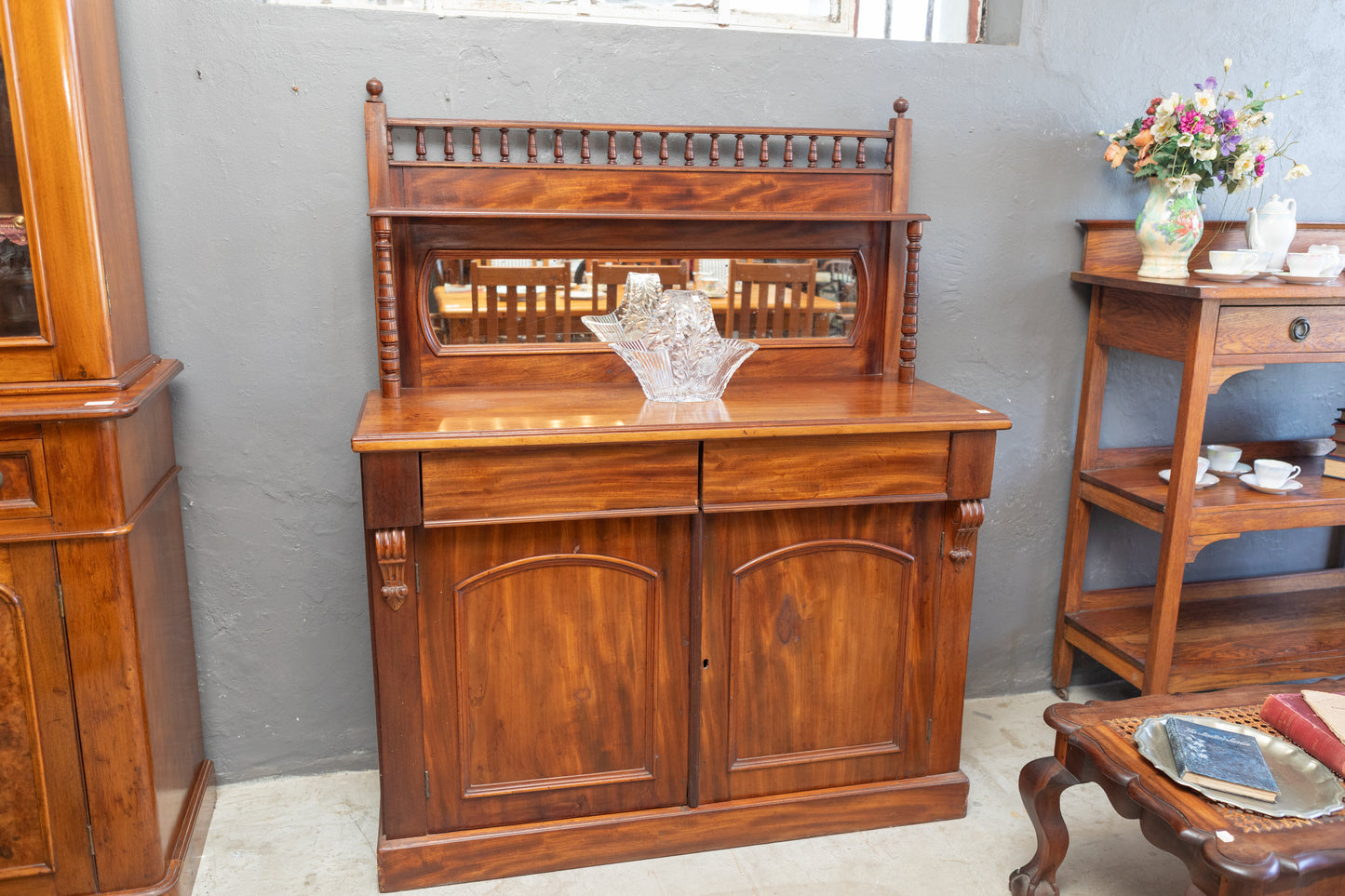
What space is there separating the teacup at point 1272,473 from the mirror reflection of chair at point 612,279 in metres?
1.68

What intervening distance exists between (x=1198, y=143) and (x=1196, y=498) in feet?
3.00

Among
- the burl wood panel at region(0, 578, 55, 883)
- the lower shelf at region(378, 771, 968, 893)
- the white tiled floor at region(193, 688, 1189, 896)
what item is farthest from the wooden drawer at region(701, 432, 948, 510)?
the burl wood panel at region(0, 578, 55, 883)

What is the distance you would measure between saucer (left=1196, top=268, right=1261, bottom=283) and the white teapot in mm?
80

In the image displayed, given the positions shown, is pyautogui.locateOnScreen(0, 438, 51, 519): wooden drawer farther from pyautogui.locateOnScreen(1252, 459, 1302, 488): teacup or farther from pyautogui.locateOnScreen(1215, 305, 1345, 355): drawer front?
pyautogui.locateOnScreen(1252, 459, 1302, 488): teacup

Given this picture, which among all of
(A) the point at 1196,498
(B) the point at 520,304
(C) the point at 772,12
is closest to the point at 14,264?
(B) the point at 520,304

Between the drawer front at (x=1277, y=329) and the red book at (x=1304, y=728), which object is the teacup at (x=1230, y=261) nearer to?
the drawer front at (x=1277, y=329)

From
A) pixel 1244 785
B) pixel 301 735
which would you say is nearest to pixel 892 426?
pixel 1244 785

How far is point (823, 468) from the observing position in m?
2.07

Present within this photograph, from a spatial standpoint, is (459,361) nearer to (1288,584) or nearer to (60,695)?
(60,695)

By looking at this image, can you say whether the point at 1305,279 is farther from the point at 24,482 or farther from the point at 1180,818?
the point at 24,482

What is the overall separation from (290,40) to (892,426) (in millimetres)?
1595

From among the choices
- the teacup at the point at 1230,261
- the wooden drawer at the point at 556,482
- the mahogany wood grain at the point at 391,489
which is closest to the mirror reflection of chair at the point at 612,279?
the wooden drawer at the point at 556,482

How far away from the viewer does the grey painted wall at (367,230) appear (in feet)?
7.11

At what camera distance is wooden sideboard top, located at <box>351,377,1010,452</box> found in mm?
1873
